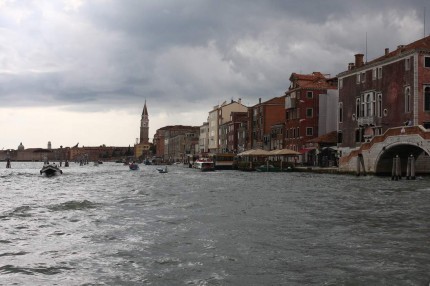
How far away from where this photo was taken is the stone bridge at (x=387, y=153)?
137 feet

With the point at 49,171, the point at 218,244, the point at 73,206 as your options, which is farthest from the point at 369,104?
the point at 218,244

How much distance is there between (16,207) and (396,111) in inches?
1452

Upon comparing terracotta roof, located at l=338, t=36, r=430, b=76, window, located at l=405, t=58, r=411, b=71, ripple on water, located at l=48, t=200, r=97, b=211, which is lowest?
ripple on water, located at l=48, t=200, r=97, b=211

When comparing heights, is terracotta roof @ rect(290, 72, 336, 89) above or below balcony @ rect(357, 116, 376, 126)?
above

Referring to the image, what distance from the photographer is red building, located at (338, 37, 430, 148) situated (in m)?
45.1

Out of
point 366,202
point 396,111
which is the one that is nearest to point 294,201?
point 366,202

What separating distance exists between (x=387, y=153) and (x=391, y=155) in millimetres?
1298

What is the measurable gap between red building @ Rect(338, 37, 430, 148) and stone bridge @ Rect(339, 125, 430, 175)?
2.02m

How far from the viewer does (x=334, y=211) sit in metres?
19.5

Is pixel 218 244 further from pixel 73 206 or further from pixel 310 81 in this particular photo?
pixel 310 81

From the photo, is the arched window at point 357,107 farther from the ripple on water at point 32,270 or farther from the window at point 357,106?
the ripple on water at point 32,270

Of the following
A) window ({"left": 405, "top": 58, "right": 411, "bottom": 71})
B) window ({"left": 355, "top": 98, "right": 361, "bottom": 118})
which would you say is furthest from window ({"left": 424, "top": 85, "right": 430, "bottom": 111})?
window ({"left": 355, "top": 98, "right": 361, "bottom": 118})

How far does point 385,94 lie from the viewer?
5022 centimetres

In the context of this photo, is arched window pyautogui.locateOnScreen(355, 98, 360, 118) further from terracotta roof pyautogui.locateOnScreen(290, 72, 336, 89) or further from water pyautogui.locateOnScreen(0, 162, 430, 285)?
water pyautogui.locateOnScreen(0, 162, 430, 285)
